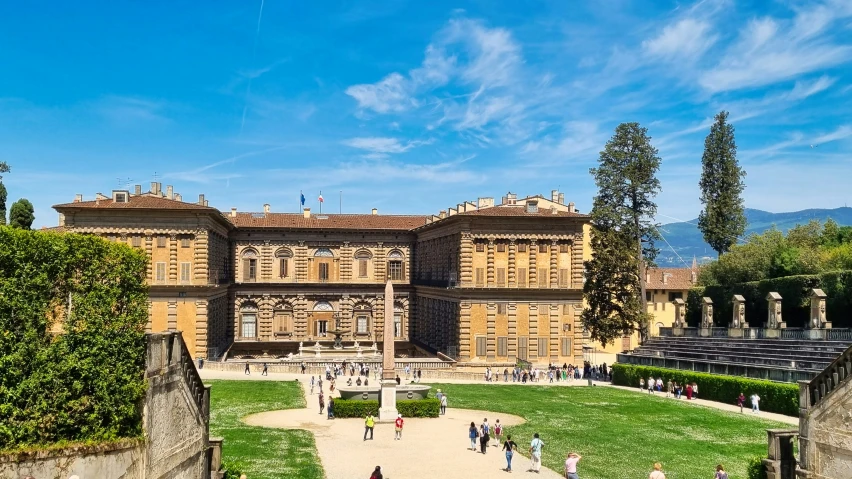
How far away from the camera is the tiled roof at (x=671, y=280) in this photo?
7244cm

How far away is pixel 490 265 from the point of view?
2094 inches

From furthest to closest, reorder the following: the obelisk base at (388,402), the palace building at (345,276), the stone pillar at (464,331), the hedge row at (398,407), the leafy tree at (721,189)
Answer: the leafy tree at (721,189) < the stone pillar at (464,331) < the palace building at (345,276) < the hedge row at (398,407) < the obelisk base at (388,402)

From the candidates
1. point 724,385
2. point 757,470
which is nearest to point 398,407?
point 757,470

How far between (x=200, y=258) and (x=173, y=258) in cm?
190

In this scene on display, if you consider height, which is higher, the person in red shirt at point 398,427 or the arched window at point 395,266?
the arched window at point 395,266

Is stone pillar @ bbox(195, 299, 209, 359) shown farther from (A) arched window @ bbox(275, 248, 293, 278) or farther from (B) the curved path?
(B) the curved path

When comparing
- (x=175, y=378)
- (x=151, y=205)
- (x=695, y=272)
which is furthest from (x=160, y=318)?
(x=695, y=272)

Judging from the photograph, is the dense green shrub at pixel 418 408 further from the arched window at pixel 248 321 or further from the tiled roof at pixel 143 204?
the arched window at pixel 248 321

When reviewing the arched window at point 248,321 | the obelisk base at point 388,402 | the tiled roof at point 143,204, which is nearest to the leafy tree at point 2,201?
the tiled roof at point 143,204

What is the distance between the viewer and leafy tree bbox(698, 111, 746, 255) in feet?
206

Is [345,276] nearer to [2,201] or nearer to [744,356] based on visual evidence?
[2,201]

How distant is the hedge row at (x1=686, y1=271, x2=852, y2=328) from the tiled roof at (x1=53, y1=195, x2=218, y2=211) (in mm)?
38088

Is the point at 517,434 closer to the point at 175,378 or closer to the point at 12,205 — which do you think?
the point at 175,378

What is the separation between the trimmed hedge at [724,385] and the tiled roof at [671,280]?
2708 cm
